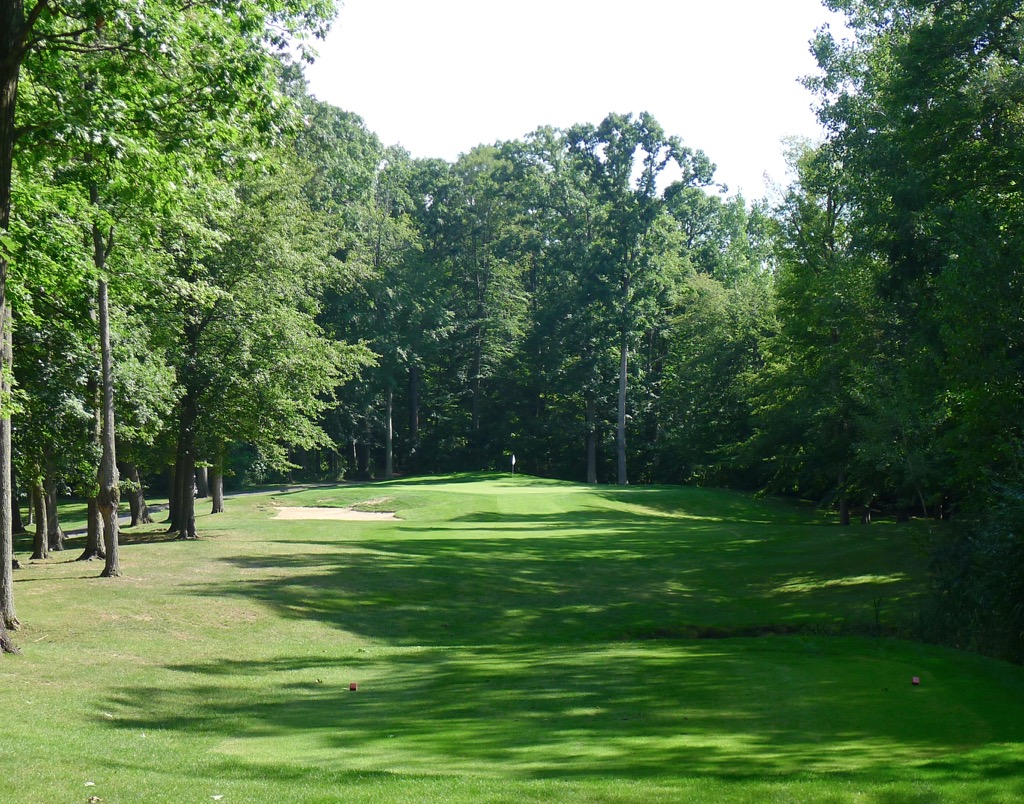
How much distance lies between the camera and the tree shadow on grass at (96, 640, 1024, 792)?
8.66 metres

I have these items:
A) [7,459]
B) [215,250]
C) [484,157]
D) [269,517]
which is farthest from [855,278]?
[484,157]

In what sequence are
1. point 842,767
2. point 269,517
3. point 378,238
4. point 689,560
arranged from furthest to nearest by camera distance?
1. point 378,238
2. point 269,517
3. point 689,560
4. point 842,767

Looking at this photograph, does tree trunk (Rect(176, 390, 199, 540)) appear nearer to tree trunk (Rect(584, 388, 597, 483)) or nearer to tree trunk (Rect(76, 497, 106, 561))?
tree trunk (Rect(76, 497, 106, 561))


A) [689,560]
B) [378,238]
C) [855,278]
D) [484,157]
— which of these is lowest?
[689,560]

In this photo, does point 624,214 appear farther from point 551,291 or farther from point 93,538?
point 93,538

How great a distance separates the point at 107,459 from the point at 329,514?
2124 centimetres

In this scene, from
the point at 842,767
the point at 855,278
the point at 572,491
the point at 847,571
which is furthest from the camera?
the point at 572,491

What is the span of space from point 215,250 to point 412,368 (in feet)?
137

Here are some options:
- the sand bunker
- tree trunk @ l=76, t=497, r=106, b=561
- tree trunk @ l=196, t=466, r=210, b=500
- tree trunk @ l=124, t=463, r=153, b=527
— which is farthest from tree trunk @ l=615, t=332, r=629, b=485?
tree trunk @ l=76, t=497, r=106, b=561

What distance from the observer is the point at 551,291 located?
67.9 m

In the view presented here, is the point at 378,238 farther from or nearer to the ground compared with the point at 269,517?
farther from the ground

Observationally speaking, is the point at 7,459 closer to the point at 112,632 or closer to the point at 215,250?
the point at 112,632

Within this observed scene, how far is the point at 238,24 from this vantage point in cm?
1323

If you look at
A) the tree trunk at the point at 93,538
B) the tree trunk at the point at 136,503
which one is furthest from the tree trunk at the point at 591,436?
the tree trunk at the point at 93,538
